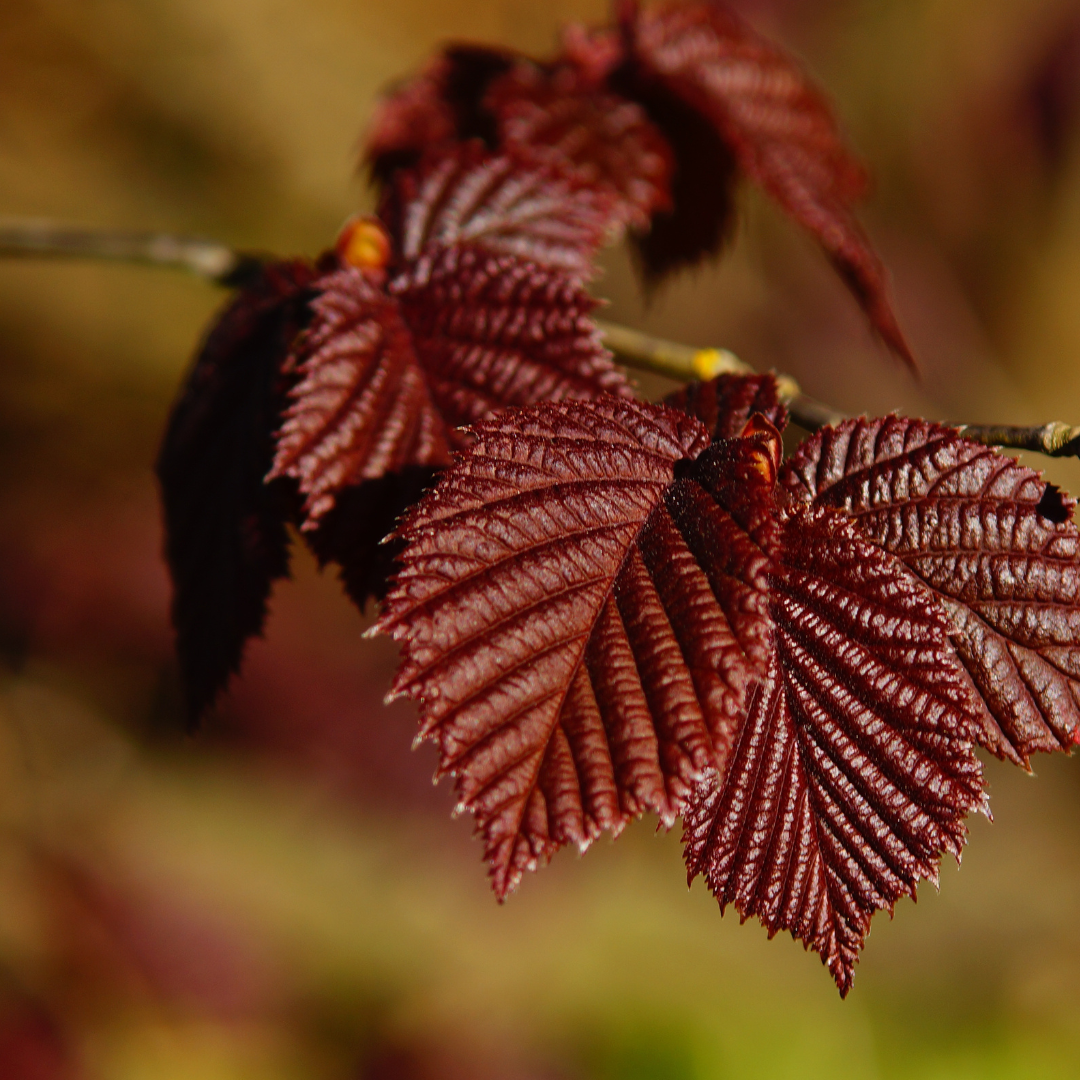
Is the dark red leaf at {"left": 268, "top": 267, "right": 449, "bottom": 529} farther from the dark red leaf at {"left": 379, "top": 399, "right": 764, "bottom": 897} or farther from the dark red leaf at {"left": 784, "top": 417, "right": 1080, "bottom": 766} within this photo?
the dark red leaf at {"left": 784, "top": 417, "right": 1080, "bottom": 766}

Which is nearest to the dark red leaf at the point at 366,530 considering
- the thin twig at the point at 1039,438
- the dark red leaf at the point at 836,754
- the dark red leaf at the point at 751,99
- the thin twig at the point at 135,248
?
the dark red leaf at the point at 836,754

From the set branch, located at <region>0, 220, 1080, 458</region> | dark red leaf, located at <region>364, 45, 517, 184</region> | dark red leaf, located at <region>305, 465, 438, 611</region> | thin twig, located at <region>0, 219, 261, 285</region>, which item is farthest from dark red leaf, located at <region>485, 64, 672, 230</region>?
dark red leaf, located at <region>305, 465, 438, 611</region>

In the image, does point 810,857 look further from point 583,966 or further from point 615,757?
point 583,966

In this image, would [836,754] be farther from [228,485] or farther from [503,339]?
[228,485]

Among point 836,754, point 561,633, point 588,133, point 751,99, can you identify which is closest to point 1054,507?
point 836,754

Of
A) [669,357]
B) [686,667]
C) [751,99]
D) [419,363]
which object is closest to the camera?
[686,667]

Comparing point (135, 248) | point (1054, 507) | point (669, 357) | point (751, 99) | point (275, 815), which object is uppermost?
point (751, 99)

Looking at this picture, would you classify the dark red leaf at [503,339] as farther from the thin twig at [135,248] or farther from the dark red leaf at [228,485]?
the thin twig at [135,248]
